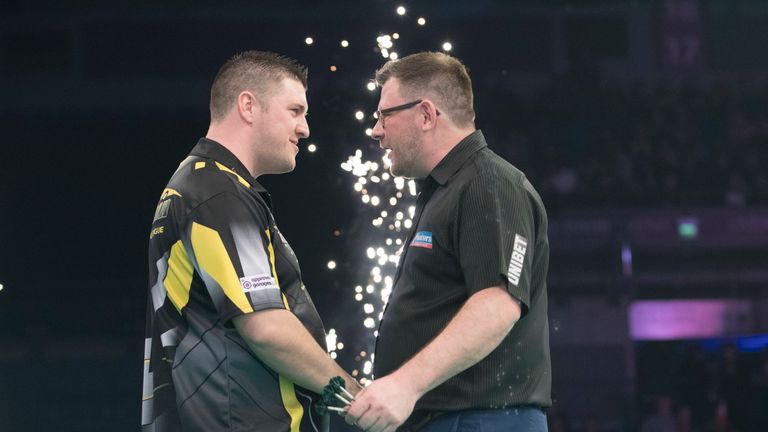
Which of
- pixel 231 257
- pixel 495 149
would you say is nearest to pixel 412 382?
pixel 231 257

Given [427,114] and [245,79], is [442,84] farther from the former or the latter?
[245,79]

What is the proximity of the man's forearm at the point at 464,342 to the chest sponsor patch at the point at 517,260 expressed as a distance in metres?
0.04

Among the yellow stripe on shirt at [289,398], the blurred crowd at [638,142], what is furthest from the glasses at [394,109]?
the blurred crowd at [638,142]

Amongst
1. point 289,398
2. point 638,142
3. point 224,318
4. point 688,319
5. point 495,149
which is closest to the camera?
point 224,318

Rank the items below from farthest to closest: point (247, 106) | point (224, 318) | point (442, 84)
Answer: point (247, 106) → point (442, 84) → point (224, 318)

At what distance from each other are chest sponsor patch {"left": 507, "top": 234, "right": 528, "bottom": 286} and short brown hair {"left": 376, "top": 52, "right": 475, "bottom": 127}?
15.4 inches

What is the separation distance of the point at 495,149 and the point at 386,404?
5930 millimetres

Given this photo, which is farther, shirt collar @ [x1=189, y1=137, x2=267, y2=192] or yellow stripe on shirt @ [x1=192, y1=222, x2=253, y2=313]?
shirt collar @ [x1=189, y1=137, x2=267, y2=192]

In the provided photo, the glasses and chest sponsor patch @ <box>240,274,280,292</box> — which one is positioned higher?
the glasses

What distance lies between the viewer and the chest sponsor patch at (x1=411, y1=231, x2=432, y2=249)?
6.74 ft

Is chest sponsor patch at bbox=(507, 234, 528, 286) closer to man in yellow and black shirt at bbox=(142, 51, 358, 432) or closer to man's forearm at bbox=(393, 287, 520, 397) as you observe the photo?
man's forearm at bbox=(393, 287, 520, 397)

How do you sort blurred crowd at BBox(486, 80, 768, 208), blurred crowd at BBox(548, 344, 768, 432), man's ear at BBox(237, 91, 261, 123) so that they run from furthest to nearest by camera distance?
blurred crowd at BBox(486, 80, 768, 208)
blurred crowd at BBox(548, 344, 768, 432)
man's ear at BBox(237, 91, 261, 123)

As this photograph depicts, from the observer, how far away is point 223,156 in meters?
2.23

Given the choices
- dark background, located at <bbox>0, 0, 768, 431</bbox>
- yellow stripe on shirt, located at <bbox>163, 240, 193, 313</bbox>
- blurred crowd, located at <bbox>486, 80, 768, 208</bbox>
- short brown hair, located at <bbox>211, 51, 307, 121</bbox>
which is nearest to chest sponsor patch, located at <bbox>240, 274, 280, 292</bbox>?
yellow stripe on shirt, located at <bbox>163, 240, 193, 313</bbox>
